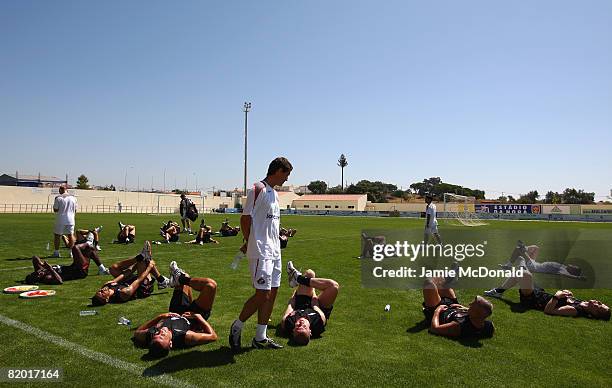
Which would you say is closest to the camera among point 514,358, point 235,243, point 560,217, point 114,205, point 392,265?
point 514,358

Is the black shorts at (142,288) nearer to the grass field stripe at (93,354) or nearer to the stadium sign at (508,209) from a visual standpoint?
the grass field stripe at (93,354)

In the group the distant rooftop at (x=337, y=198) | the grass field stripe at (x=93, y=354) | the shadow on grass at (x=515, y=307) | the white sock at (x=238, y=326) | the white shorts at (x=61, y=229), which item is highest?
the distant rooftop at (x=337, y=198)

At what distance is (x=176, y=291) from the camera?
5.91 metres

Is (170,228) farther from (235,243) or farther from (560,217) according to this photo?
(560,217)

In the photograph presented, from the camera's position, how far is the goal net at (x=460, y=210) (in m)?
47.6

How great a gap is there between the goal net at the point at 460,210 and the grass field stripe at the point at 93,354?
45.2 m

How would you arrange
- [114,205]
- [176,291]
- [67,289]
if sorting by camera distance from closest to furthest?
[176,291]
[67,289]
[114,205]

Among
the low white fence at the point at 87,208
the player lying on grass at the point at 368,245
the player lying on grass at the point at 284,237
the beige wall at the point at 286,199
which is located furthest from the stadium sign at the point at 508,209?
the player lying on grass at the point at 368,245

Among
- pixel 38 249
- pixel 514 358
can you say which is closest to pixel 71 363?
pixel 514 358

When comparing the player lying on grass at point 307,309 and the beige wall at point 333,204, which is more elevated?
the beige wall at point 333,204

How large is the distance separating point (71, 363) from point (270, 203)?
2933mm

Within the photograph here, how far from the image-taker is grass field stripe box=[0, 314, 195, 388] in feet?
14.0

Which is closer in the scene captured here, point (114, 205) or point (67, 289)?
point (67, 289)

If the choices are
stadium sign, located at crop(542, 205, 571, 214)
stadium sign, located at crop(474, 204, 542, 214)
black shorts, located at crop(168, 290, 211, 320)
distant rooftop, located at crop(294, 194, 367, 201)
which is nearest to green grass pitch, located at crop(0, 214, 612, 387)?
black shorts, located at crop(168, 290, 211, 320)
